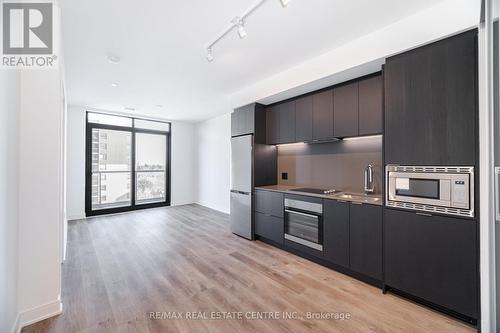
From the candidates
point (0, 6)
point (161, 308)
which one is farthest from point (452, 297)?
point (0, 6)

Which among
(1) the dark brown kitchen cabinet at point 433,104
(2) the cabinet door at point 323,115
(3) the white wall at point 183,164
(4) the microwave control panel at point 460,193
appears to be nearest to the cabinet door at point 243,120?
(2) the cabinet door at point 323,115

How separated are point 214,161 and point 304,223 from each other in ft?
12.8

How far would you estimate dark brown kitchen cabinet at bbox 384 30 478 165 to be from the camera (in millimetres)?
1731

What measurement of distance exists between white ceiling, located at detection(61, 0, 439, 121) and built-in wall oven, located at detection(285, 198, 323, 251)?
2.00 meters

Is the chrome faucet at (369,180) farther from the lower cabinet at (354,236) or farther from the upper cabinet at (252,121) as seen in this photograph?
the upper cabinet at (252,121)

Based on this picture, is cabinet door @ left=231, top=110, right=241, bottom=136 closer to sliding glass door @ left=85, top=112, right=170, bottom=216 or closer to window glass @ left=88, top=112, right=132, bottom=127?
sliding glass door @ left=85, top=112, right=170, bottom=216

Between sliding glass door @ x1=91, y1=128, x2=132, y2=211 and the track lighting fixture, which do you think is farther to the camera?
sliding glass door @ x1=91, y1=128, x2=132, y2=211

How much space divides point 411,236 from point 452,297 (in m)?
0.53

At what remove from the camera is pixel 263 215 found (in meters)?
3.62

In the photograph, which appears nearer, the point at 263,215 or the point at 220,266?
the point at 220,266

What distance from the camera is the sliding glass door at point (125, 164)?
5.52 metres

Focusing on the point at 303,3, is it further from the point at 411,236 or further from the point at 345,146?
the point at 411,236

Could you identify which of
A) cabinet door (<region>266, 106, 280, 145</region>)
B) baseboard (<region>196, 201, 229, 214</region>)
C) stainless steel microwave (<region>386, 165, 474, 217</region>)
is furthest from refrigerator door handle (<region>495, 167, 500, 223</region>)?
baseboard (<region>196, 201, 229, 214</region>)

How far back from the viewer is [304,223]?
300cm
